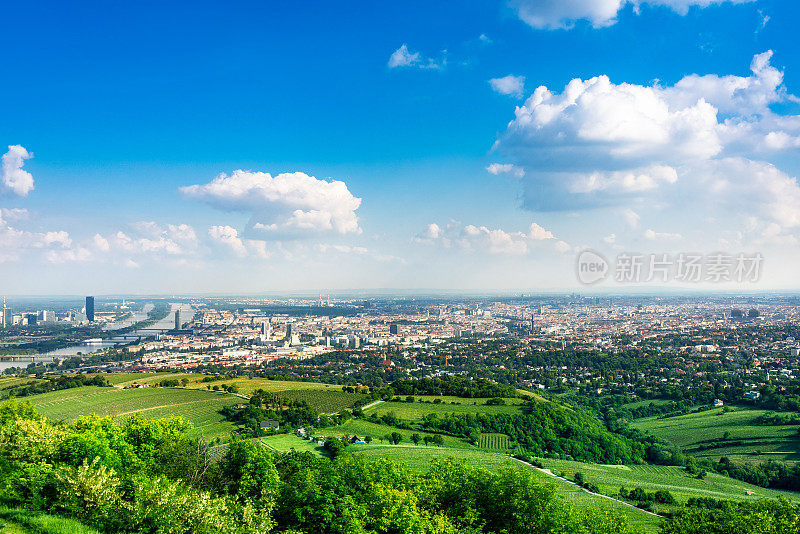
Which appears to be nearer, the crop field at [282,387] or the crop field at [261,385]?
the crop field at [282,387]

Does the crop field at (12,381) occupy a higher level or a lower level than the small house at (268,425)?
lower

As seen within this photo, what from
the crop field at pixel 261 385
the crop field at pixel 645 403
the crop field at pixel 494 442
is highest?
the crop field at pixel 261 385

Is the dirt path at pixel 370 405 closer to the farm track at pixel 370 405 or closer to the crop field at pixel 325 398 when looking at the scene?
the farm track at pixel 370 405

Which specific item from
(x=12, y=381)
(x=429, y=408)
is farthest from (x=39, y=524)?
(x=12, y=381)

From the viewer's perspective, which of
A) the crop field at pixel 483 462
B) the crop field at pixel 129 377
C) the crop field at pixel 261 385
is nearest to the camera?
the crop field at pixel 483 462

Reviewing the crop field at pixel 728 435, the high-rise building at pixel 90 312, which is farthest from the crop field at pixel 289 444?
the high-rise building at pixel 90 312

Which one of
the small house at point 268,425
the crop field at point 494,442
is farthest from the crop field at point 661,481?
the small house at point 268,425

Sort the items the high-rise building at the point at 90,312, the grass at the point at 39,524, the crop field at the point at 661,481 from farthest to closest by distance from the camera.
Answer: the high-rise building at the point at 90,312, the crop field at the point at 661,481, the grass at the point at 39,524
